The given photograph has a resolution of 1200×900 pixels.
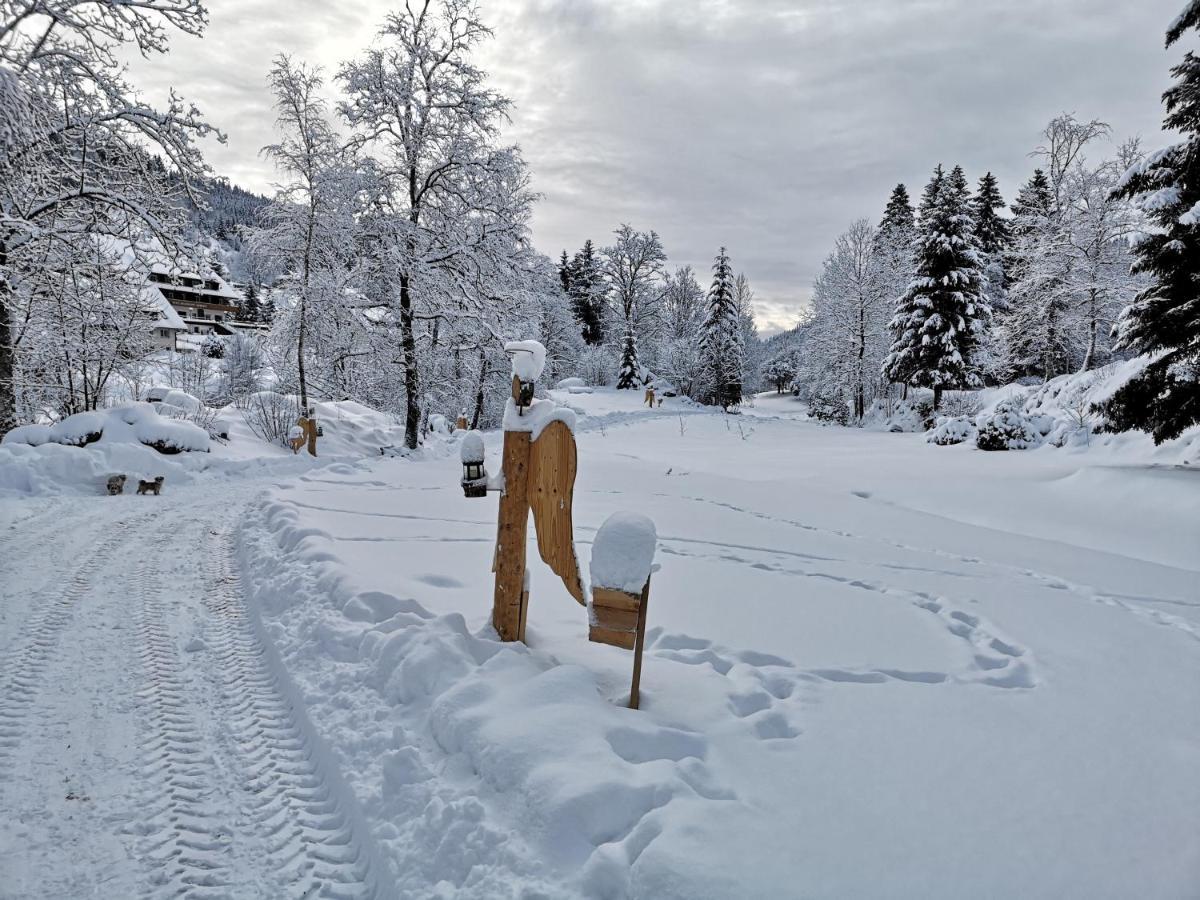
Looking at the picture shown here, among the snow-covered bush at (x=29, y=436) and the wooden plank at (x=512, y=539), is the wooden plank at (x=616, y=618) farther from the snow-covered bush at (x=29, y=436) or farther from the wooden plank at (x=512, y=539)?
the snow-covered bush at (x=29, y=436)

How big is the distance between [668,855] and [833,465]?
11546 mm

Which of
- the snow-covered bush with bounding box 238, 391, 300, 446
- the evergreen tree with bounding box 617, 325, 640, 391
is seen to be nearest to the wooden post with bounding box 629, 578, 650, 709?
the snow-covered bush with bounding box 238, 391, 300, 446

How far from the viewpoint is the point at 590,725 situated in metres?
2.87

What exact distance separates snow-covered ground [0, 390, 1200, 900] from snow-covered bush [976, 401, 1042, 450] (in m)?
9.17

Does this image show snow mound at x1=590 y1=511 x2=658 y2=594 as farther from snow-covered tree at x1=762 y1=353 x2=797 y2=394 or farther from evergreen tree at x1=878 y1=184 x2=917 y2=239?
snow-covered tree at x1=762 y1=353 x2=797 y2=394

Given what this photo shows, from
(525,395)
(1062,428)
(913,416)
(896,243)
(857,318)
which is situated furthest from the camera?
(896,243)

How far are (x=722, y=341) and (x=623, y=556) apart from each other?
38060mm

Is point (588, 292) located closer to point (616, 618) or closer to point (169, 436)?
point (169, 436)

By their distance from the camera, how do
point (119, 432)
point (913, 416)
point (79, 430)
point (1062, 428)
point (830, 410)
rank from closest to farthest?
1. point (79, 430)
2. point (119, 432)
3. point (1062, 428)
4. point (913, 416)
5. point (830, 410)

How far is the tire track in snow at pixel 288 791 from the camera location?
237 cm

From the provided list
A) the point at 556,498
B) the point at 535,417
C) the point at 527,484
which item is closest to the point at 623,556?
the point at 556,498

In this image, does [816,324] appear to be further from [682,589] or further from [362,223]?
[682,589]

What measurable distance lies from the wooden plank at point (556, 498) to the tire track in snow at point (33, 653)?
2753 mm

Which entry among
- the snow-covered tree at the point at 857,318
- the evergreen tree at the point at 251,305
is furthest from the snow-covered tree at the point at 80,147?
the evergreen tree at the point at 251,305
